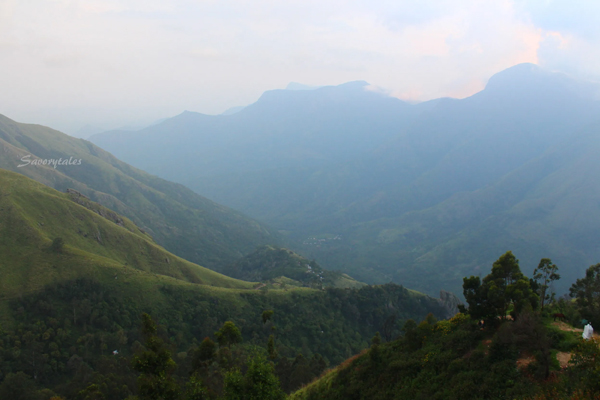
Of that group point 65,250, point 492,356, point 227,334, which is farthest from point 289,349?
point 492,356

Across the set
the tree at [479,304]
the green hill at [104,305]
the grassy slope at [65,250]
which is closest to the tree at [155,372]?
the green hill at [104,305]

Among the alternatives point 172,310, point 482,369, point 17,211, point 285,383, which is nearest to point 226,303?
point 172,310

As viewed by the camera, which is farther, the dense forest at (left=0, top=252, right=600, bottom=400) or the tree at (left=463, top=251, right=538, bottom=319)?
Result: the tree at (left=463, top=251, right=538, bottom=319)

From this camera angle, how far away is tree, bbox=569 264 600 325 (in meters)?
32.1

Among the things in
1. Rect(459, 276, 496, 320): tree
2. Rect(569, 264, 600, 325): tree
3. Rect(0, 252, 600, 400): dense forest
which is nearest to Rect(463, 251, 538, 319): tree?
Rect(459, 276, 496, 320): tree

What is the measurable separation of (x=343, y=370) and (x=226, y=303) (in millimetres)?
81665

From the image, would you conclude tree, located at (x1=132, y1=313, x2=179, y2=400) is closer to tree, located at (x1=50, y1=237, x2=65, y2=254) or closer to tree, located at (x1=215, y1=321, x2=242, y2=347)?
tree, located at (x1=215, y1=321, x2=242, y2=347)

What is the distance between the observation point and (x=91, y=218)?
440 feet

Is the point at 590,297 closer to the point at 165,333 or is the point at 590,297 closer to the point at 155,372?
the point at 155,372

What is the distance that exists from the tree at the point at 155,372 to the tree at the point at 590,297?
43760 mm

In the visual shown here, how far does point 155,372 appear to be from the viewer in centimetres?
3959

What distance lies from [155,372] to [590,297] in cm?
4984

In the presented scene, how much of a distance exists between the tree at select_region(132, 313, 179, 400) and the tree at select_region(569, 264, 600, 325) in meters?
43.8

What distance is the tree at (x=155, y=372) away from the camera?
121 ft
